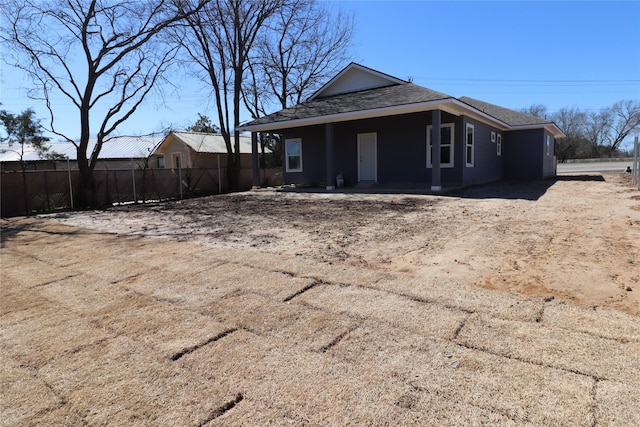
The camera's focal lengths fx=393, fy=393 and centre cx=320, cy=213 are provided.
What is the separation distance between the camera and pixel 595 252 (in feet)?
14.3

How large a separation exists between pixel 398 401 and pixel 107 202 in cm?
1304

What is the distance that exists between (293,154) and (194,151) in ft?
33.9

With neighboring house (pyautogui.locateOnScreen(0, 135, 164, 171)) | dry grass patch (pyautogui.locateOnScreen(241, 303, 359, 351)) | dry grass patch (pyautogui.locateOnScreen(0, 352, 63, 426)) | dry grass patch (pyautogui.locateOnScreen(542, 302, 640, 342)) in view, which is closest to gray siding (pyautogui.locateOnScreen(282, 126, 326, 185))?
dry grass patch (pyautogui.locateOnScreen(241, 303, 359, 351))

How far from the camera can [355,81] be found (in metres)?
16.3

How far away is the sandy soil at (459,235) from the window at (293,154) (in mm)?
7152

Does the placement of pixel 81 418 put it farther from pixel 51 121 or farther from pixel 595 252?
pixel 51 121

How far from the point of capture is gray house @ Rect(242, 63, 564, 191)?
12.6 meters

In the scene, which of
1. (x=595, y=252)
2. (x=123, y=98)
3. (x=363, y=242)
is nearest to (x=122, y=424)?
(x=363, y=242)

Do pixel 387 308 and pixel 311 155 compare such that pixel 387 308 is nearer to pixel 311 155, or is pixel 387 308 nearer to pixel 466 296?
pixel 466 296

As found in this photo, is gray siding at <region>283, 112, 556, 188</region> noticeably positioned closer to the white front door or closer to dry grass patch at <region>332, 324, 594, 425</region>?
the white front door

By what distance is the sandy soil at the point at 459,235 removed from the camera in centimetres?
360

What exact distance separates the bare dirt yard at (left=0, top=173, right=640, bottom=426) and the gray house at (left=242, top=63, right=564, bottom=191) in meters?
7.61

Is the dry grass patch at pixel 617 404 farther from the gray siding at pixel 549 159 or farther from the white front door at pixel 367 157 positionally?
the gray siding at pixel 549 159

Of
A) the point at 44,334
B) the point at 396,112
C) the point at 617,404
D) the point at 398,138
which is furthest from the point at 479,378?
the point at 398,138
